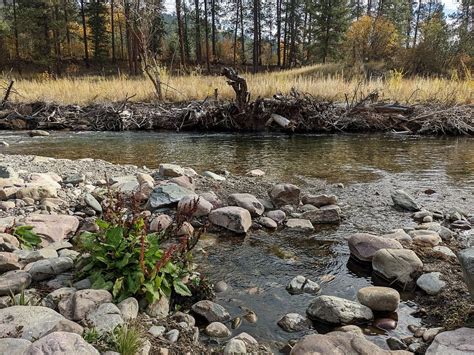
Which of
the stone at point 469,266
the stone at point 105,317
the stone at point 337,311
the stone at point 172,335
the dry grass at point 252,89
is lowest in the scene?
the stone at point 337,311

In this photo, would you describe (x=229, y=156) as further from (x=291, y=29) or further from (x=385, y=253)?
(x=291, y=29)

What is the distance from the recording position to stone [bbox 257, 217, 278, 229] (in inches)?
152

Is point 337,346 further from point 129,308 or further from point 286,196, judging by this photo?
point 286,196

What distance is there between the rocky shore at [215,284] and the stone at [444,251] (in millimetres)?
13

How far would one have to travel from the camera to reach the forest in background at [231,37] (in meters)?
21.7

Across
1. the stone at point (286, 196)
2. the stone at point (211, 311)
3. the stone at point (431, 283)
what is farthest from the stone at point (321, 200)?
the stone at point (211, 311)

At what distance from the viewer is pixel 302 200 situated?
14.9 feet

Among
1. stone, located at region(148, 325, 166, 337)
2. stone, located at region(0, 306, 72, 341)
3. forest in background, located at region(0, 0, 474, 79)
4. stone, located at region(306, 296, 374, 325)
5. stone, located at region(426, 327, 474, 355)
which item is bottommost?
stone, located at region(306, 296, 374, 325)

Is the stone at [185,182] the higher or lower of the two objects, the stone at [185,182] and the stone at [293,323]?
the higher

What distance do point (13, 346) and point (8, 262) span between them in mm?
1015

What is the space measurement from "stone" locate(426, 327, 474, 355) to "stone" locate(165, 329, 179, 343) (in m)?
1.23

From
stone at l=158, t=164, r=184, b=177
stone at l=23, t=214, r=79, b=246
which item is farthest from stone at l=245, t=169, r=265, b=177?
stone at l=23, t=214, r=79, b=246

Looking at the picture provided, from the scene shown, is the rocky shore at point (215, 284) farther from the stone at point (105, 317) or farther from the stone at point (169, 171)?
the stone at point (169, 171)

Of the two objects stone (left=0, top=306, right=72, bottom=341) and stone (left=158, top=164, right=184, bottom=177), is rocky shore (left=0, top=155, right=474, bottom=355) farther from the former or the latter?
stone (left=158, top=164, right=184, bottom=177)
